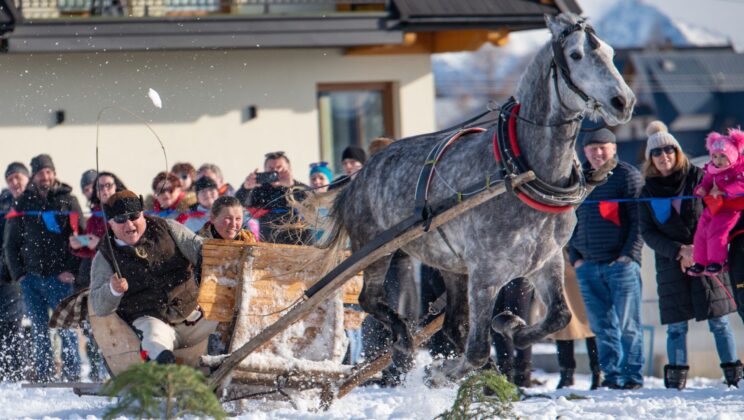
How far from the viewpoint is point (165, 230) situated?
7750mm

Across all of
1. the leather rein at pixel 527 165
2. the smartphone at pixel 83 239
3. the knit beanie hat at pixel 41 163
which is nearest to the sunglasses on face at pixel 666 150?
the leather rein at pixel 527 165

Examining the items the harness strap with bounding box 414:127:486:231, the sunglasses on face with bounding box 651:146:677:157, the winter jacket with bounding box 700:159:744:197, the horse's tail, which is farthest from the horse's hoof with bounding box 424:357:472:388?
the sunglasses on face with bounding box 651:146:677:157

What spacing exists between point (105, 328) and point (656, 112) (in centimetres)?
4430

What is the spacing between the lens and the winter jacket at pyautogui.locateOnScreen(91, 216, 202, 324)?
24.9 feet

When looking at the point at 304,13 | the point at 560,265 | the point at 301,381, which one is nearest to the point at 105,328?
the point at 301,381

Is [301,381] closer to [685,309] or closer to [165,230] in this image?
[165,230]

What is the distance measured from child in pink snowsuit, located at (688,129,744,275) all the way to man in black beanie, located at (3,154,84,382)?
516 centimetres

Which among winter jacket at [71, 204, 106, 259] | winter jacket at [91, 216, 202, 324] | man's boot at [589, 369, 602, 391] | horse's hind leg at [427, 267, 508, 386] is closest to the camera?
horse's hind leg at [427, 267, 508, 386]

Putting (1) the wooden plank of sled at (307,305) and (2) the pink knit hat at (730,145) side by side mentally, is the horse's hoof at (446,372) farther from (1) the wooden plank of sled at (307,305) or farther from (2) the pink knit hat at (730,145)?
(2) the pink knit hat at (730,145)

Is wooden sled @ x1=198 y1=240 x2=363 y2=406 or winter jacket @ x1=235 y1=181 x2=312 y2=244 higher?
winter jacket @ x1=235 y1=181 x2=312 y2=244

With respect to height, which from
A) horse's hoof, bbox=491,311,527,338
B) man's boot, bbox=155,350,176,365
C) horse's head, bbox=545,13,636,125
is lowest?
man's boot, bbox=155,350,176,365

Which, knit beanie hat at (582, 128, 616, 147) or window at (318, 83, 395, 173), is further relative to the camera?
window at (318, 83, 395, 173)

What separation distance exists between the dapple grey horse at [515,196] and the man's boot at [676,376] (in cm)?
218

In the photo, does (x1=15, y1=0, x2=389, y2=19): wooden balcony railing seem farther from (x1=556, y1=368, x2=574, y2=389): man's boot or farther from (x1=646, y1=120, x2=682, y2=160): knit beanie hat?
(x1=646, y1=120, x2=682, y2=160): knit beanie hat
